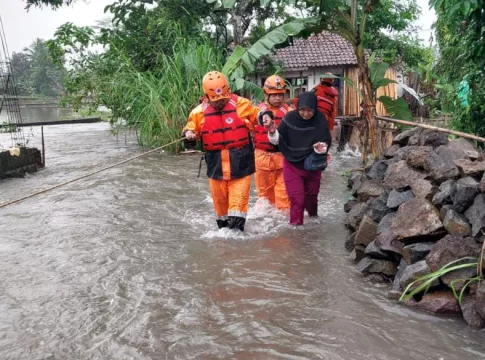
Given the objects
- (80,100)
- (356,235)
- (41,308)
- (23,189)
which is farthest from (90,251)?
(80,100)

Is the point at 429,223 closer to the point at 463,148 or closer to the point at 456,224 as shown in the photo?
the point at 456,224

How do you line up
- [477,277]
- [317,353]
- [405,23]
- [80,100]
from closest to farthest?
1. [317,353]
2. [477,277]
3. [80,100]
4. [405,23]

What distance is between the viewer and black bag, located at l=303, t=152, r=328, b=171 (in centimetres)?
580

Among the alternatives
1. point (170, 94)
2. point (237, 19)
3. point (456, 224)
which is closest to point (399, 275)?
point (456, 224)

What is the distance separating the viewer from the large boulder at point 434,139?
5348 mm

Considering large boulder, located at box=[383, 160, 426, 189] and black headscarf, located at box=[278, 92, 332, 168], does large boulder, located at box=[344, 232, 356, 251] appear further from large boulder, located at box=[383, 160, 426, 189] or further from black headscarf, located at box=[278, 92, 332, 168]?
black headscarf, located at box=[278, 92, 332, 168]

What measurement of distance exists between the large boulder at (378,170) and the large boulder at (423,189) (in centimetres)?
112

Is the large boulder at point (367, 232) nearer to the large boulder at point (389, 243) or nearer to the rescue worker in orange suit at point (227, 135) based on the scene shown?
the large boulder at point (389, 243)

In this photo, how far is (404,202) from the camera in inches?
187

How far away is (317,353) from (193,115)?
3048 millimetres

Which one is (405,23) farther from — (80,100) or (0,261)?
(0,261)

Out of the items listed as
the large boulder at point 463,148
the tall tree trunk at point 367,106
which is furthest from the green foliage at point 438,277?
the tall tree trunk at point 367,106

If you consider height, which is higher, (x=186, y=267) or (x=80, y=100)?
(x=80, y=100)

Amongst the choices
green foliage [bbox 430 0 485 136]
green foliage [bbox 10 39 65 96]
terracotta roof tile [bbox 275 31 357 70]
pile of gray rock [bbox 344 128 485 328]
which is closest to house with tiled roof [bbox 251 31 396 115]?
terracotta roof tile [bbox 275 31 357 70]
